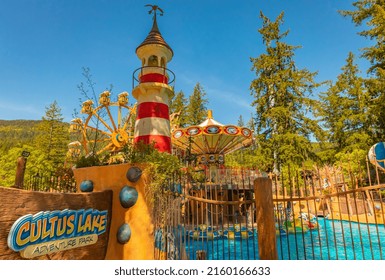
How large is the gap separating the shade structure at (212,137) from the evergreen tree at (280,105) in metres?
3.63

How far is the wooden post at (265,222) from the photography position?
3.24 meters

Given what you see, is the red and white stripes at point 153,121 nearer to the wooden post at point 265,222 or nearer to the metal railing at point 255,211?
the metal railing at point 255,211

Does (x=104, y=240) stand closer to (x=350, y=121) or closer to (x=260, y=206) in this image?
(x=260, y=206)

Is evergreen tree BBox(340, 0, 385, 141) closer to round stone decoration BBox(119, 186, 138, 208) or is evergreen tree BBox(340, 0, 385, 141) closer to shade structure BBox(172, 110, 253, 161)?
shade structure BBox(172, 110, 253, 161)

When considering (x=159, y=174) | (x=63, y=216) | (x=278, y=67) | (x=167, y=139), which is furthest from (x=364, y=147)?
(x=63, y=216)

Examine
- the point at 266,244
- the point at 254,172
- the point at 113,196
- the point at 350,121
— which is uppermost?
the point at 350,121

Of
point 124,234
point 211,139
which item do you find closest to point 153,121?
point 124,234

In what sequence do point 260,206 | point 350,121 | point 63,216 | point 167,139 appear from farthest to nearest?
point 350,121 → point 167,139 → point 63,216 → point 260,206

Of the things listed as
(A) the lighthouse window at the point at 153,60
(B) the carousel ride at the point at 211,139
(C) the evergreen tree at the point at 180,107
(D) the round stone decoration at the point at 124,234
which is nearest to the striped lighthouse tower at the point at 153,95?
(A) the lighthouse window at the point at 153,60

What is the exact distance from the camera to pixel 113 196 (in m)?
6.14

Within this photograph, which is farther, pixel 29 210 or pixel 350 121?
pixel 350 121

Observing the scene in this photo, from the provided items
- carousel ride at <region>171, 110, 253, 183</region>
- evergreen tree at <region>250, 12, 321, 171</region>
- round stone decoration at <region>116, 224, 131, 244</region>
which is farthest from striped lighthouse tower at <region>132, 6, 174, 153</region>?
evergreen tree at <region>250, 12, 321, 171</region>

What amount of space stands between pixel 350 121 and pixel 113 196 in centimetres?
2717

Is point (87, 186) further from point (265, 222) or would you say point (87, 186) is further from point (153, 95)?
point (265, 222)
